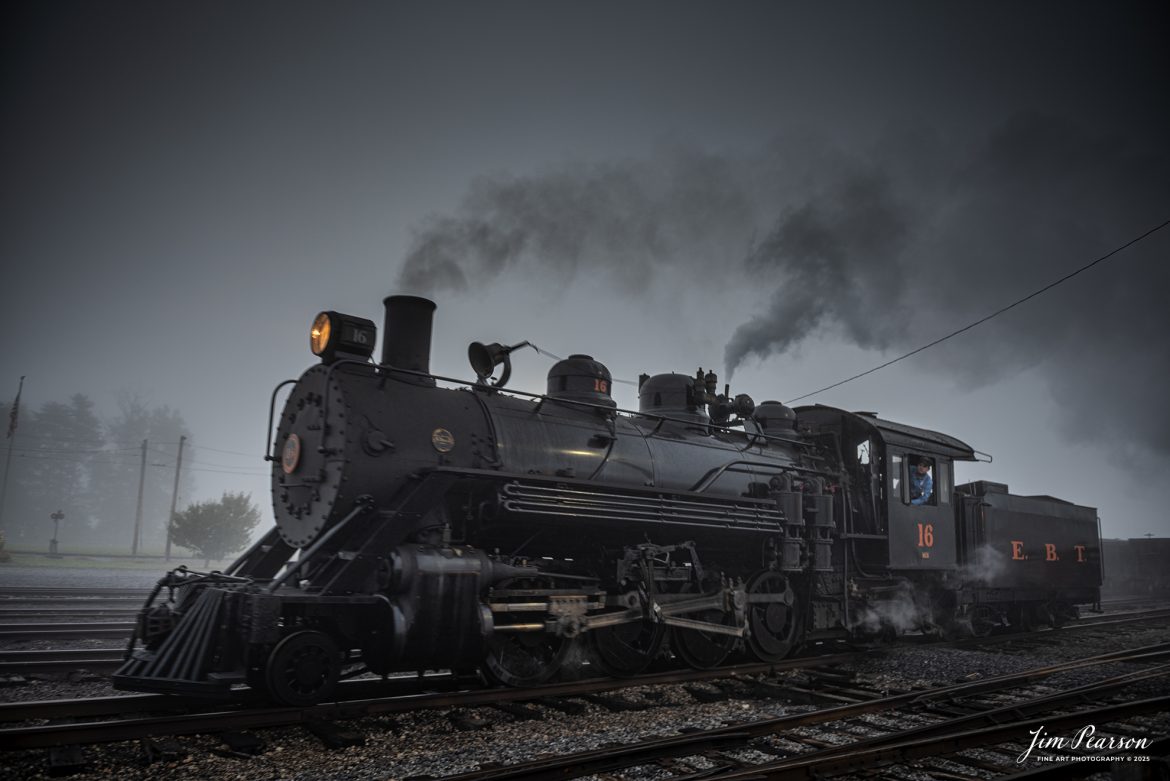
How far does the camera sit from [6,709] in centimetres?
517

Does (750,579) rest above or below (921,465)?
below

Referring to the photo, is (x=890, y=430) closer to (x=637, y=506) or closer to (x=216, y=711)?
(x=637, y=506)

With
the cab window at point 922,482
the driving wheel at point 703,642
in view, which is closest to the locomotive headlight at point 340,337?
the driving wheel at point 703,642

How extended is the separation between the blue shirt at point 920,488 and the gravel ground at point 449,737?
11.7 feet

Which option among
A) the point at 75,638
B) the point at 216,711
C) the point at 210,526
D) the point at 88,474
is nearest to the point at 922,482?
the point at 216,711

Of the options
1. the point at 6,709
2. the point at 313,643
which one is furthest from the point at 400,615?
the point at 6,709

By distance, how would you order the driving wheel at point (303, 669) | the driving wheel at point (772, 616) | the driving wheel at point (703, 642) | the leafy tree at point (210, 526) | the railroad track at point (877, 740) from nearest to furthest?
the railroad track at point (877, 740) → the driving wheel at point (303, 669) → the driving wheel at point (703, 642) → the driving wheel at point (772, 616) → the leafy tree at point (210, 526)

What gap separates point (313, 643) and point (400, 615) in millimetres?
680

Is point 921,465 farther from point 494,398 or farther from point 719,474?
point 494,398

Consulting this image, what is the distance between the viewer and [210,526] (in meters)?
34.1

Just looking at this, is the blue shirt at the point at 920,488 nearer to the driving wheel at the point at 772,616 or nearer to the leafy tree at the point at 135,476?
the driving wheel at the point at 772,616

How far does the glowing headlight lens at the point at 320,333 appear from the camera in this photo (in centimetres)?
693
